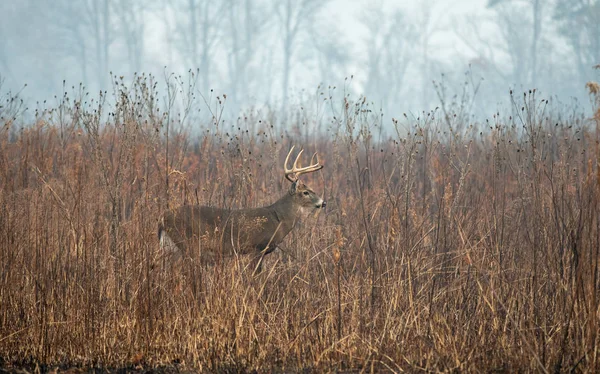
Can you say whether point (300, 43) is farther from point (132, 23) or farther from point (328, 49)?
point (132, 23)

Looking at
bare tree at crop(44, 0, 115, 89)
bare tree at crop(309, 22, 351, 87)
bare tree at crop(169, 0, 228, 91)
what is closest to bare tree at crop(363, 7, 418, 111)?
bare tree at crop(309, 22, 351, 87)

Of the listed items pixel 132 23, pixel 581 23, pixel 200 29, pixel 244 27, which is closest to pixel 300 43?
pixel 244 27

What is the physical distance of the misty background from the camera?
41.5 m

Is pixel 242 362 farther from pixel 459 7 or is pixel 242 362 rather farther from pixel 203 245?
pixel 459 7

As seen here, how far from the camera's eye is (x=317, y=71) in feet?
179

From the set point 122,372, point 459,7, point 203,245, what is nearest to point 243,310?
point 122,372

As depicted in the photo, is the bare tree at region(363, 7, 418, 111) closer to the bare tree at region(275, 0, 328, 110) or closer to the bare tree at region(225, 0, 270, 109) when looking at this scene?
the bare tree at region(275, 0, 328, 110)

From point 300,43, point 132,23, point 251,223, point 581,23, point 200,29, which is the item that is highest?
point 132,23

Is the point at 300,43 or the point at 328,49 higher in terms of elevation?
the point at 328,49

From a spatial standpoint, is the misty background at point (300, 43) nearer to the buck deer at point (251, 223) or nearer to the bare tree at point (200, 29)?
the bare tree at point (200, 29)

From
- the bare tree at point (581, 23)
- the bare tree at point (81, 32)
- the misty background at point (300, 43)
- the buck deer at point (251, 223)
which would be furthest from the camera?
the misty background at point (300, 43)

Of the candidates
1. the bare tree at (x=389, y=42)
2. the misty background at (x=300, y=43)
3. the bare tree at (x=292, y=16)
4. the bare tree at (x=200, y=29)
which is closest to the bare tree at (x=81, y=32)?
the misty background at (x=300, y=43)

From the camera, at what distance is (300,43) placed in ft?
144

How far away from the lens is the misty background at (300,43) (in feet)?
136
